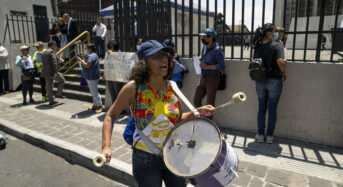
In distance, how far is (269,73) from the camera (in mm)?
4188

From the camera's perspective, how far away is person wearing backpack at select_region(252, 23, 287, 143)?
407 centimetres

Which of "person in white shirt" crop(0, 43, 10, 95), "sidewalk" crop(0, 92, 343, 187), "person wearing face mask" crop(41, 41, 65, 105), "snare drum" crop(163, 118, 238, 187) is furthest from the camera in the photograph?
"person in white shirt" crop(0, 43, 10, 95)

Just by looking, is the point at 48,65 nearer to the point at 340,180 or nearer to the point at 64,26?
the point at 64,26

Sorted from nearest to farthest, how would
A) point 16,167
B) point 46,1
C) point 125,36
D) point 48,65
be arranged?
1. point 16,167
2. point 125,36
3. point 48,65
4. point 46,1

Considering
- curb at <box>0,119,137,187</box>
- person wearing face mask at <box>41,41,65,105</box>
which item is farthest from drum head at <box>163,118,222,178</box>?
person wearing face mask at <box>41,41,65,105</box>

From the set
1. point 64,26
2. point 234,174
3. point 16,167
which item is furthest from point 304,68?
point 64,26

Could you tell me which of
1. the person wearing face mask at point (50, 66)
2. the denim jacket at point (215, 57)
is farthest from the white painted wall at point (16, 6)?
the denim jacket at point (215, 57)

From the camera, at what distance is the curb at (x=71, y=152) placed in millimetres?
3719

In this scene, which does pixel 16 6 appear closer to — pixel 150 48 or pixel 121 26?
pixel 121 26

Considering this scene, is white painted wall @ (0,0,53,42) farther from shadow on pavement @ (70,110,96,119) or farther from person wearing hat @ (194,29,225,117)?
person wearing hat @ (194,29,225,117)

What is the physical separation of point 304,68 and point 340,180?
1.88 metres

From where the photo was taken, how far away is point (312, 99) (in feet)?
14.2

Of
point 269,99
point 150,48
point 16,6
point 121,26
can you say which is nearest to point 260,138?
point 269,99

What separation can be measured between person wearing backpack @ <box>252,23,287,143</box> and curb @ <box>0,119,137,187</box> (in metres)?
2.39
